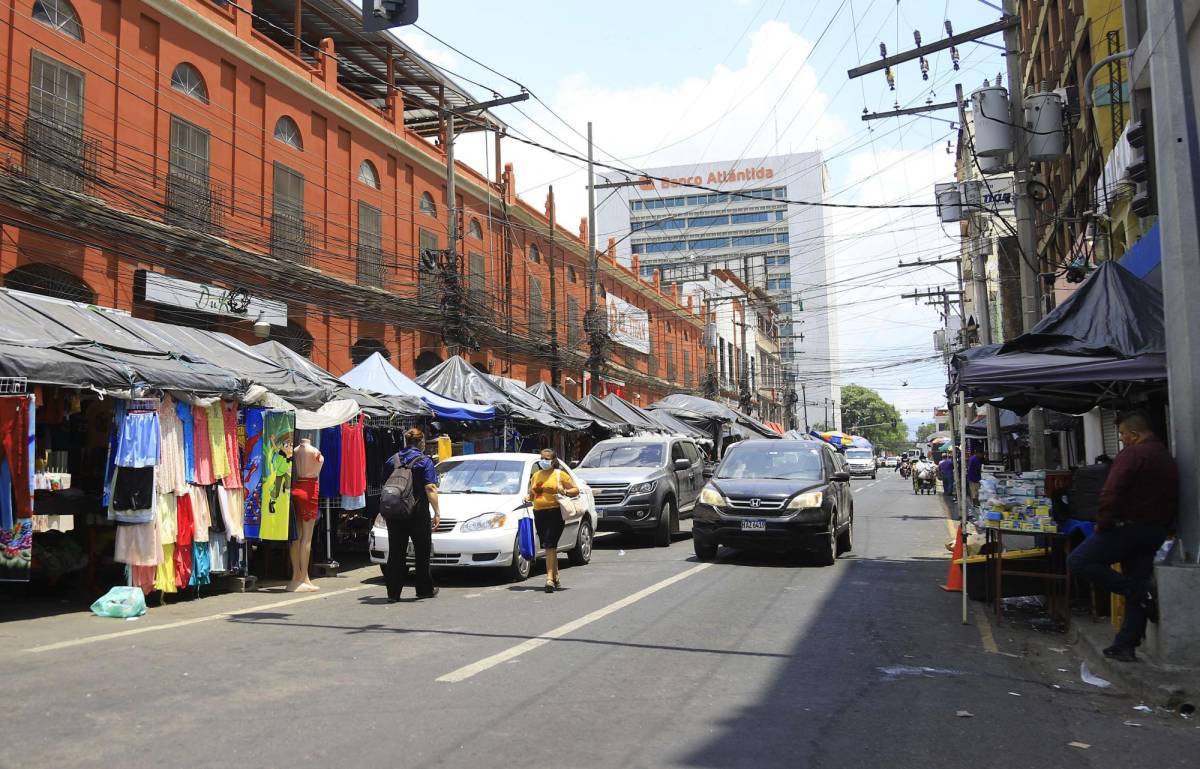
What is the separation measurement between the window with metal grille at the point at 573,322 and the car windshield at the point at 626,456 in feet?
71.1

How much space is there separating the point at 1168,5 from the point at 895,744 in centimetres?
604

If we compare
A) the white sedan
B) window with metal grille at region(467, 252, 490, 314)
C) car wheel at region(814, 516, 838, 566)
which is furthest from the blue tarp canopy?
window with metal grille at region(467, 252, 490, 314)

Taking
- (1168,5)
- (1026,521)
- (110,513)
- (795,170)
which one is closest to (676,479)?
(1026,521)

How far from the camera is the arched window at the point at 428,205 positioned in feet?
94.3

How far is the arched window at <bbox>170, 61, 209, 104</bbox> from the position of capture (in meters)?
19.5

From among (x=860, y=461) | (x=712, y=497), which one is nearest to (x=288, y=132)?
(x=712, y=497)

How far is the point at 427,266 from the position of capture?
85.1ft

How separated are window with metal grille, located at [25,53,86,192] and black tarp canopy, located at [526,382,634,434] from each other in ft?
38.4

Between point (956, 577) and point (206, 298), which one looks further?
point (206, 298)

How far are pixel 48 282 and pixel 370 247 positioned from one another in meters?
9.68

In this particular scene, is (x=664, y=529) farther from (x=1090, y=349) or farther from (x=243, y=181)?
(x=243, y=181)

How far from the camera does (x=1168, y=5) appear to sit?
696cm

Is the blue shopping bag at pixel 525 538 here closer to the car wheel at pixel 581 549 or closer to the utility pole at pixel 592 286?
the car wheel at pixel 581 549

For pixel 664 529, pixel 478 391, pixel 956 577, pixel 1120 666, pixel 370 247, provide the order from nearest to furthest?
pixel 1120 666
pixel 956 577
pixel 664 529
pixel 478 391
pixel 370 247
